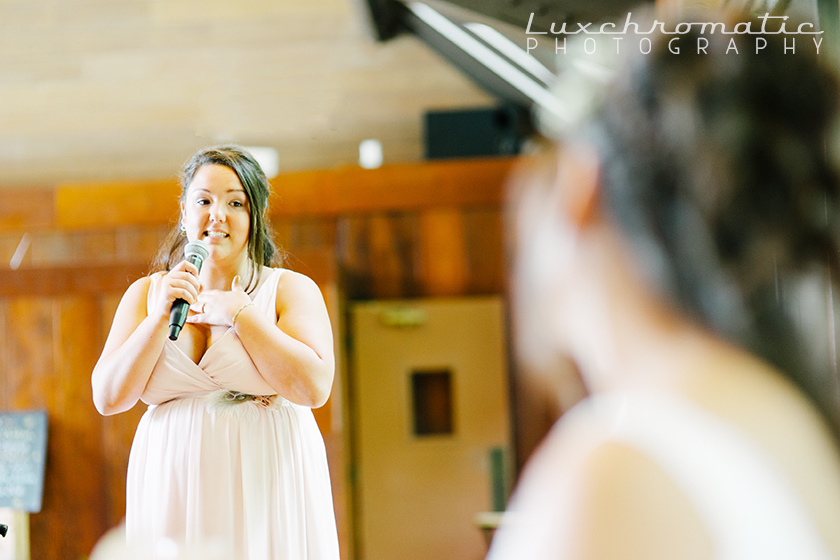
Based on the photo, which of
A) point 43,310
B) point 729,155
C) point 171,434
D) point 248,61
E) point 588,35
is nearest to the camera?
point 729,155

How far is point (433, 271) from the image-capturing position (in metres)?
4.13

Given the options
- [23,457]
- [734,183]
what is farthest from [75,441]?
[734,183]

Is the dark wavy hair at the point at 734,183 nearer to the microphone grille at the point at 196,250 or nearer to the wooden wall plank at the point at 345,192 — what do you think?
the microphone grille at the point at 196,250

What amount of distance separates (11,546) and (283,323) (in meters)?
2.18

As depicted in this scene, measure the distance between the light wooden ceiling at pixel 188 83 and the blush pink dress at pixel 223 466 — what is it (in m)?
3.36

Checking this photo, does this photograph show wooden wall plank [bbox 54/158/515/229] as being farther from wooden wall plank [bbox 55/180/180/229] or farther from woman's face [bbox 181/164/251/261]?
woman's face [bbox 181/164/251/261]

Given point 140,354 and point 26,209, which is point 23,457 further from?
point 140,354

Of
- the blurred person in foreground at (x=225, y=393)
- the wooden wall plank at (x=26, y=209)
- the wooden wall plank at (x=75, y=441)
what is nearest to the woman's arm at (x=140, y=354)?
the blurred person in foreground at (x=225, y=393)

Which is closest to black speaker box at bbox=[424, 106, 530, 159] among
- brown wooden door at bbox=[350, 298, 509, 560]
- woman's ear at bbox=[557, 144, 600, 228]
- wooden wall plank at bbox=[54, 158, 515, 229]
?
wooden wall plank at bbox=[54, 158, 515, 229]

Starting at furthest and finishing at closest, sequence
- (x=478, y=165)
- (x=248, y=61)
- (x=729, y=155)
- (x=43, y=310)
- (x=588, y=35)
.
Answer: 1. (x=248, y=61)
2. (x=478, y=165)
3. (x=43, y=310)
4. (x=588, y=35)
5. (x=729, y=155)

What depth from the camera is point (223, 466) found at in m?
1.54

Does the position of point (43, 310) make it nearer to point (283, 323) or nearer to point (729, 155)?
point (283, 323)

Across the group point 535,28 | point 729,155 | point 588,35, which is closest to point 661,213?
point 729,155

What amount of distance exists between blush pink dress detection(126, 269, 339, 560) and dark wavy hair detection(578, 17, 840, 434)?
1.06 m
